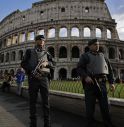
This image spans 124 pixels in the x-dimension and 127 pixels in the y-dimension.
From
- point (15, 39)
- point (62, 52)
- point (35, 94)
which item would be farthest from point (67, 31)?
point (35, 94)

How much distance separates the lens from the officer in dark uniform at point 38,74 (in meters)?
6.10

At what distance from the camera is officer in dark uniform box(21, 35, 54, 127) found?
6.10 metres

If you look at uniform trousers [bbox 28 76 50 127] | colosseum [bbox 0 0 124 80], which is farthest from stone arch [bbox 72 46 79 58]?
uniform trousers [bbox 28 76 50 127]

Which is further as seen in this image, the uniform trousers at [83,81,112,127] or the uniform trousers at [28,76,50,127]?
the uniform trousers at [28,76,50,127]

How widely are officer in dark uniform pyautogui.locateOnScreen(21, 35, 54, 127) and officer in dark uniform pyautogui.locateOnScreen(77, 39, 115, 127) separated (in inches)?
35.0

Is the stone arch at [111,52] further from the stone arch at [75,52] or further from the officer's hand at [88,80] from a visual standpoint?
the officer's hand at [88,80]

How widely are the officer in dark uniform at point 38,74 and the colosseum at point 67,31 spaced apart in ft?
138

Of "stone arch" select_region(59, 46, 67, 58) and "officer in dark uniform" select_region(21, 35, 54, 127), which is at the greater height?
"stone arch" select_region(59, 46, 67, 58)

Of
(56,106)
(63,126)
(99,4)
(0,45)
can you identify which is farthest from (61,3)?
(63,126)

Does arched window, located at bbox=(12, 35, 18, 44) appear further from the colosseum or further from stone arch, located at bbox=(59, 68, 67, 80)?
stone arch, located at bbox=(59, 68, 67, 80)

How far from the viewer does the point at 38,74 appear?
6105 millimetres

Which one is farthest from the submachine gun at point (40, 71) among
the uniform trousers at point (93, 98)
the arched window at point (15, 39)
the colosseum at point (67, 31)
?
the arched window at point (15, 39)

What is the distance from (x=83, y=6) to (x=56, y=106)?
4628 centimetres

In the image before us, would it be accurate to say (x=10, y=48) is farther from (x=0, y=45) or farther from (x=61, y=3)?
(x=61, y=3)
